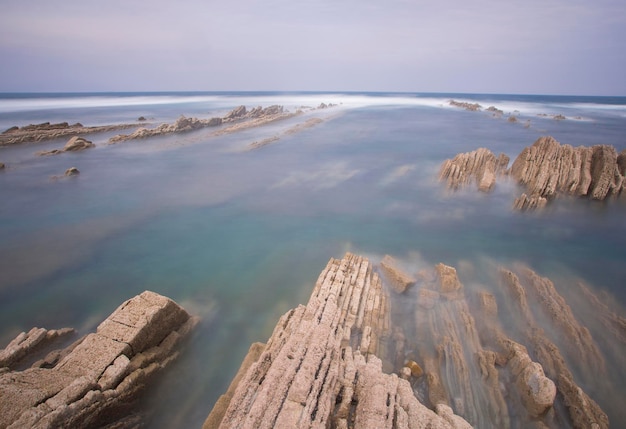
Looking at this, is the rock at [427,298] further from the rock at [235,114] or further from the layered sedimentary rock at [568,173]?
the rock at [235,114]

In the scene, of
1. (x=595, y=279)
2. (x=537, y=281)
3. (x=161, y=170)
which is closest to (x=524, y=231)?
(x=595, y=279)

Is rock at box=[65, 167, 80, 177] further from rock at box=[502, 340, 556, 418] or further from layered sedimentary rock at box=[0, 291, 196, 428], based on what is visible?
rock at box=[502, 340, 556, 418]

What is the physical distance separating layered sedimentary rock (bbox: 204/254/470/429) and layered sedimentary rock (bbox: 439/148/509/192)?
14080mm

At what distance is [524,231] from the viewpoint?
12.3 meters

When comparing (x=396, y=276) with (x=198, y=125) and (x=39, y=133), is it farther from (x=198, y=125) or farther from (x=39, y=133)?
(x=39, y=133)

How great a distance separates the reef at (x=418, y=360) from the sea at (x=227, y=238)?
3.06ft

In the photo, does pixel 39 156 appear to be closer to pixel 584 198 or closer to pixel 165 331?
pixel 165 331

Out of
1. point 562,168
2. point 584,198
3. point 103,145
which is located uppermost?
point 562,168

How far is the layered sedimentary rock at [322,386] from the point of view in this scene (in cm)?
409

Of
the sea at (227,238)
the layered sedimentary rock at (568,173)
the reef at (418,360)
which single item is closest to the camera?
the reef at (418,360)

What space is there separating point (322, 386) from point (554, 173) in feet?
59.2

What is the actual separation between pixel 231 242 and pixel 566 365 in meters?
10.6

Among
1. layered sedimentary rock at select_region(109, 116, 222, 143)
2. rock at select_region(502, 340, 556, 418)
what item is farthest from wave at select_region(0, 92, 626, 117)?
rock at select_region(502, 340, 556, 418)

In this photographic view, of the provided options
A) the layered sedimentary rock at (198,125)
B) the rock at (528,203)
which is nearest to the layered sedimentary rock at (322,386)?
the rock at (528,203)
